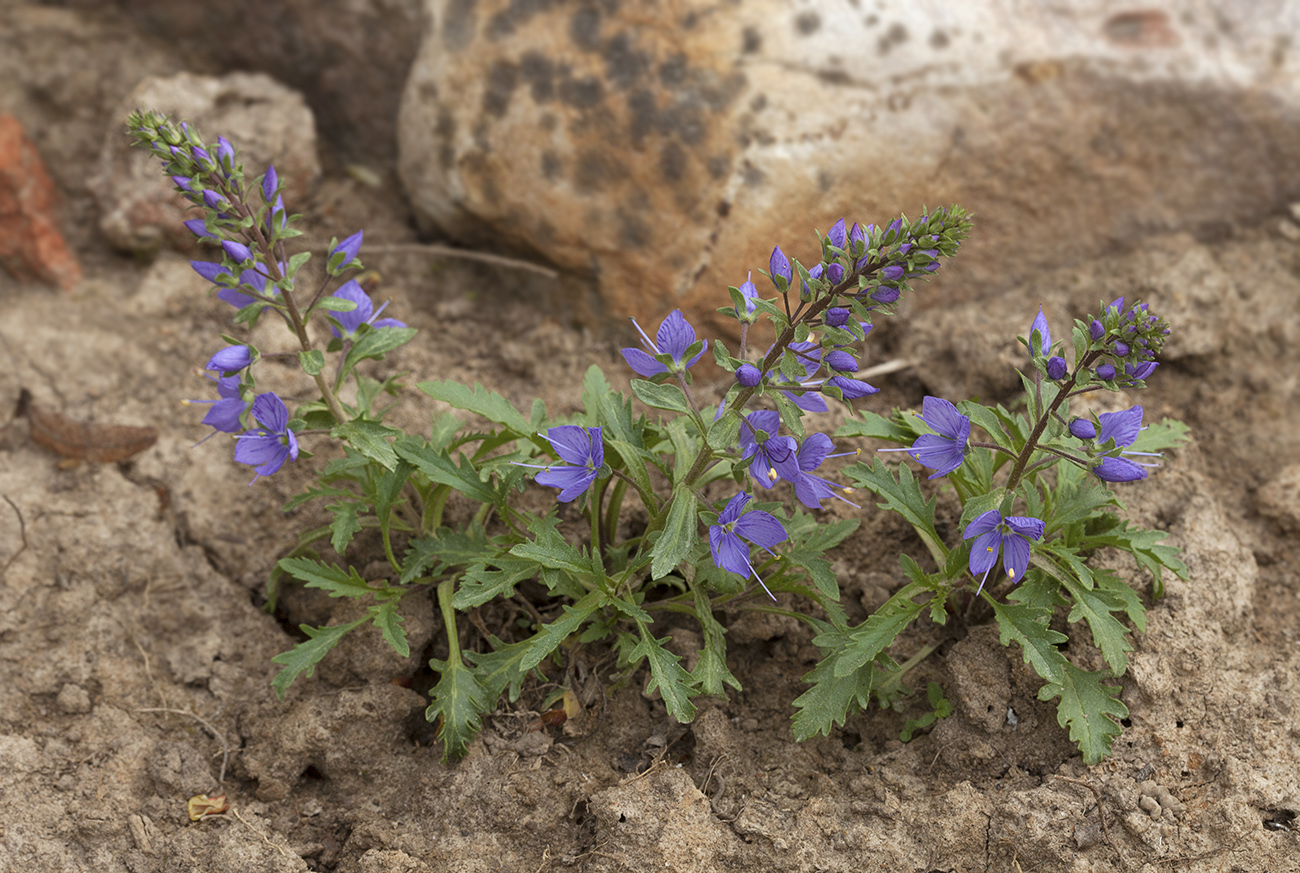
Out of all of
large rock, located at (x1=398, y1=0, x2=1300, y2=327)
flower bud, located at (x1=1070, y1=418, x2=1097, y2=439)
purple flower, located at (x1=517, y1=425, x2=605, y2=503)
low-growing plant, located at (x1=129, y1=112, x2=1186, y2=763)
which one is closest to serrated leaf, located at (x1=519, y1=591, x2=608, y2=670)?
low-growing plant, located at (x1=129, y1=112, x2=1186, y2=763)

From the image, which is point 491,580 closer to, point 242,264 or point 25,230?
point 242,264

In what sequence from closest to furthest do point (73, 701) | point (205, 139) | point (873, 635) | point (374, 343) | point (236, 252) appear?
point (236, 252)
point (873, 635)
point (374, 343)
point (73, 701)
point (205, 139)

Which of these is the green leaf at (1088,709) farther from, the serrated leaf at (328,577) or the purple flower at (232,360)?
the purple flower at (232,360)

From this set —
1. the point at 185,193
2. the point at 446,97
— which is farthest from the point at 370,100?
the point at 185,193

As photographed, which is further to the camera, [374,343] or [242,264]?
[374,343]

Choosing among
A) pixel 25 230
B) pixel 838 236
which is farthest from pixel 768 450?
pixel 25 230

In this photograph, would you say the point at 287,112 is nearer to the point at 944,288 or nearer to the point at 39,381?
the point at 39,381
